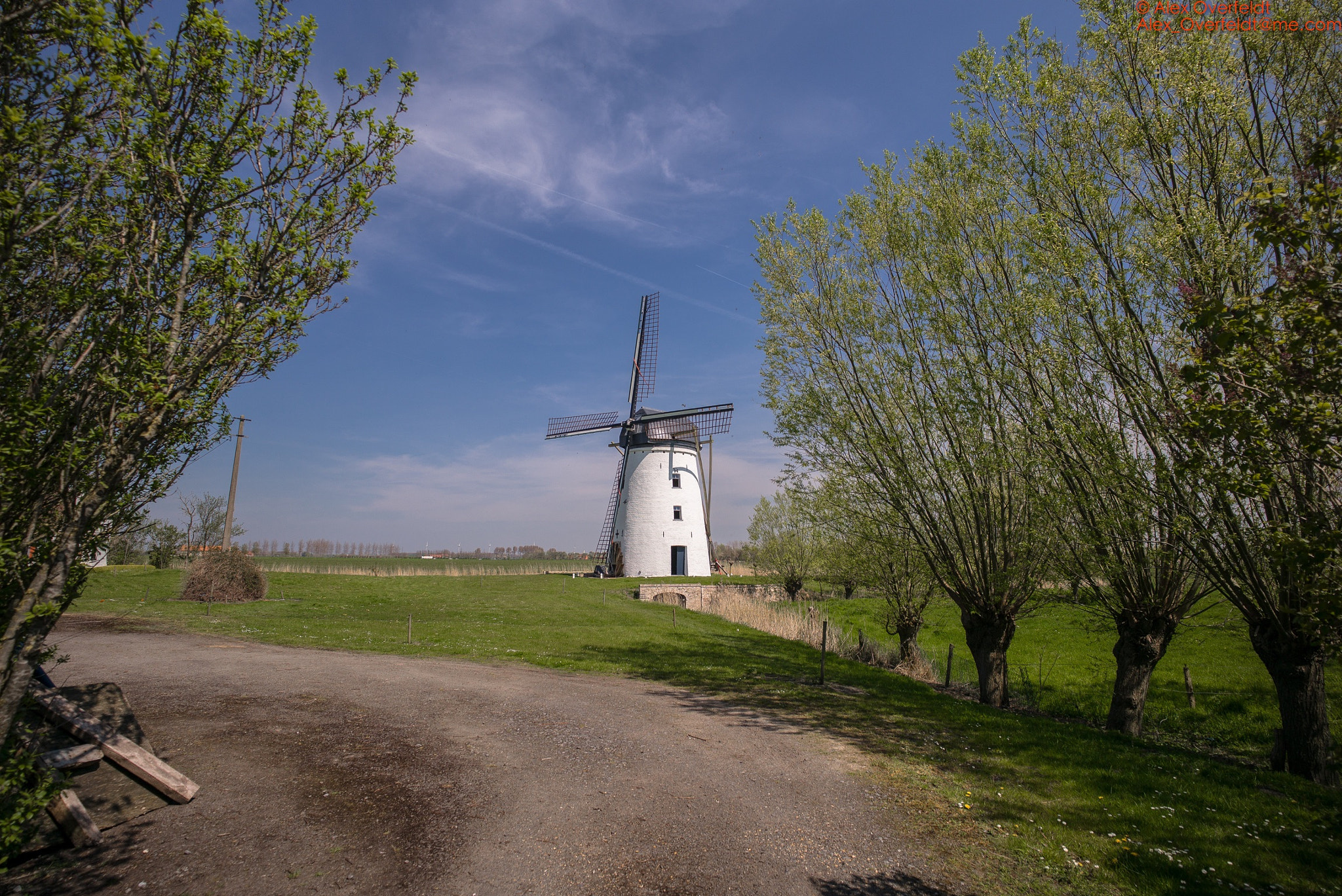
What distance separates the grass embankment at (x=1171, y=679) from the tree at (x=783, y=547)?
8807 millimetres

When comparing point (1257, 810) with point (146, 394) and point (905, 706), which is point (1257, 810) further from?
point (146, 394)

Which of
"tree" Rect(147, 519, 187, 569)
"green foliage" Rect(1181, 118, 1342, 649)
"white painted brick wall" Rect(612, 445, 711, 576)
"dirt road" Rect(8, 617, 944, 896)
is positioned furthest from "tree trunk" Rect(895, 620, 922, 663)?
"tree" Rect(147, 519, 187, 569)

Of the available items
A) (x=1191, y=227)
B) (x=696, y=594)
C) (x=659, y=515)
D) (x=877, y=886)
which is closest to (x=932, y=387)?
(x=1191, y=227)

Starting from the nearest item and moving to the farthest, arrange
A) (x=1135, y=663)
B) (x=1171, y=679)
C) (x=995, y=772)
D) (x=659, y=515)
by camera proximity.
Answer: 1. (x=995, y=772)
2. (x=1135, y=663)
3. (x=1171, y=679)
4. (x=659, y=515)

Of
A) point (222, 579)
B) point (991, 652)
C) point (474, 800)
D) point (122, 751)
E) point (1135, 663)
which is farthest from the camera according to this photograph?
point (222, 579)

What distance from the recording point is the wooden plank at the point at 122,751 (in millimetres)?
6180

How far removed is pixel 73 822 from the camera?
5.41m

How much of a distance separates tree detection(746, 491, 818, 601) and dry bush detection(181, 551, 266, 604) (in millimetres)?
24729

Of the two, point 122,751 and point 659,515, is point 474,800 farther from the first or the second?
point 659,515

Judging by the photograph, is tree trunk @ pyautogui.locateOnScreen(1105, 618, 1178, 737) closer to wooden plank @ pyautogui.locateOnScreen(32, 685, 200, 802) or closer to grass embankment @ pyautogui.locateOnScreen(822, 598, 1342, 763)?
grass embankment @ pyautogui.locateOnScreen(822, 598, 1342, 763)

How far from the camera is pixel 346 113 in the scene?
5.47 metres

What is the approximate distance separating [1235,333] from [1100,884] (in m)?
4.82

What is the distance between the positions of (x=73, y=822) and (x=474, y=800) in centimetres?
340

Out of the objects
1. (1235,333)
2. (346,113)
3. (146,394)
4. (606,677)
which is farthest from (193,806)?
(1235,333)
